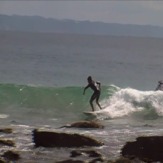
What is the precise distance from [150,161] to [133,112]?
1555cm

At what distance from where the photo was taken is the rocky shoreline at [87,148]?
52.7 feet

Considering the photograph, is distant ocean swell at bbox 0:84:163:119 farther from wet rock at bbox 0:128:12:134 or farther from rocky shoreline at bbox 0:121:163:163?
rocky shoreline at bbox 0:121:163:163

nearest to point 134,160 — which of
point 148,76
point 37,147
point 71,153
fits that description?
point 71,153

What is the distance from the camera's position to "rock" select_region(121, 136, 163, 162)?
638 inches

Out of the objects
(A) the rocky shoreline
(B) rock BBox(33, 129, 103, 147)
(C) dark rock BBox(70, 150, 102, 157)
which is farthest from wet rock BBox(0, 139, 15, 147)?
(C) dark rock BBox(70, 150, 102, 157)

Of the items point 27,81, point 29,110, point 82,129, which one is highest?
point 27,81

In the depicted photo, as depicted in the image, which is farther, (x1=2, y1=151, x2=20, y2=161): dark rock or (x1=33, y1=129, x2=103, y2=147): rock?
(x1=33, y1=129, x2=103, y2=147): rock

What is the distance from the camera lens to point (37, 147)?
1805cm

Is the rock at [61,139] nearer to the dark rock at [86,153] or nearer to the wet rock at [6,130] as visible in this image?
the dark rock at [86,153]

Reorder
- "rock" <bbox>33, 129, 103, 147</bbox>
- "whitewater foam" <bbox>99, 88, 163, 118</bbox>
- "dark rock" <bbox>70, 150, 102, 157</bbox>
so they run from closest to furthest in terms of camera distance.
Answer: "dark rock" <bbox>70, 150, 102, 157</bbox>
"rock" <bbox>33, 129, 103, 147</bbox>
"whitewater foam" <bbox>99, 88, 163, 118</bbox>

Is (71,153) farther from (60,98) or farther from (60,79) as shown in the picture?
(60,79)

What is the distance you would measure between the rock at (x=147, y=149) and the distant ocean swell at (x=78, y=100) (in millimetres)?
12283

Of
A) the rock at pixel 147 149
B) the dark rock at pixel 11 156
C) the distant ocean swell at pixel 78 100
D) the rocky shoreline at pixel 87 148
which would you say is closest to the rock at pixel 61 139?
the rocky shoreline at pixel 87 148

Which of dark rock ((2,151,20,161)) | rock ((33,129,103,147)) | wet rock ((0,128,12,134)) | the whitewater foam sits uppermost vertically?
the whitewater foam
